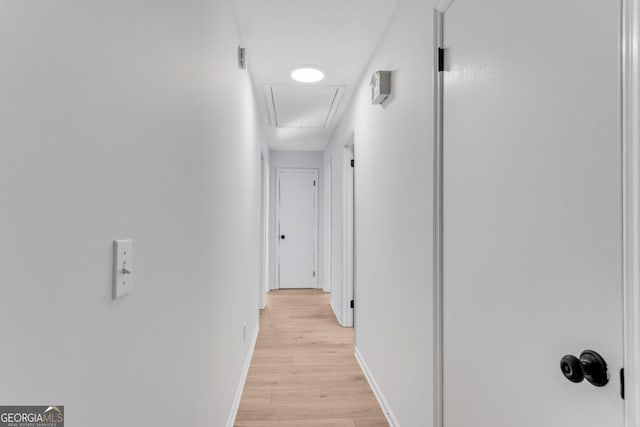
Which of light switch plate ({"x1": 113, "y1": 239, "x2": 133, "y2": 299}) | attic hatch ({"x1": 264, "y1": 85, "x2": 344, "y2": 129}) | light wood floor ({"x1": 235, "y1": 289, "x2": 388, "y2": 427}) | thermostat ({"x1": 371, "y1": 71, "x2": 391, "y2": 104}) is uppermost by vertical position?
attic hatch ({"x1": 264, "y1": 85, "x2": 344, "y2": 129})

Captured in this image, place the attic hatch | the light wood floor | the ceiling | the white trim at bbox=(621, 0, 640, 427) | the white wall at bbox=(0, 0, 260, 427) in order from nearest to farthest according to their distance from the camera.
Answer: the white wall at bbox=(0, 0, 260, 427) → the white trim at bbox=(621, 0, 640, 427) → the ceiling → the light wood floor → the attic hatch

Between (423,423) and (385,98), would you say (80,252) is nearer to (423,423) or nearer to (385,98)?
(423,423)

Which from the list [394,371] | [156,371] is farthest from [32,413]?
[394,371]

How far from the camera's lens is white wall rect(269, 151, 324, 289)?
Result: 20.7 feet

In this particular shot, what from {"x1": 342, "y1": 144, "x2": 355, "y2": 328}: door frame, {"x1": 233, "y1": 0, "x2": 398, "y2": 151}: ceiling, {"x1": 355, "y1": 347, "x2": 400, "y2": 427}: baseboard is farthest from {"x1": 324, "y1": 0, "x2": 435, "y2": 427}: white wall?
{"x1": 342, "y1": 144, "x2": 355, "y2": 328}: door frame

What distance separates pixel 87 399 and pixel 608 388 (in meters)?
0.97

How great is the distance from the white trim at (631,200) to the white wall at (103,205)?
0.96 m

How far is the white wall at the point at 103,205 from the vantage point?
1.68 feet

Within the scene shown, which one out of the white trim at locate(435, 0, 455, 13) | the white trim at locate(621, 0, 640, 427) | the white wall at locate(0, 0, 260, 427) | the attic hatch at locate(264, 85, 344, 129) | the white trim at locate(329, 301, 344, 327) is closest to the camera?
the white wall at locate(0, 0, 260, 427)

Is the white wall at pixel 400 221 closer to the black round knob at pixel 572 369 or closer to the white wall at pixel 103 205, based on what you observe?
the black round knob at pixel 572 369

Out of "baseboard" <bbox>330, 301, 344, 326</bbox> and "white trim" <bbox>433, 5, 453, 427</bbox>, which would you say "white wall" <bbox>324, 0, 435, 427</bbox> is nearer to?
"white trim" <bbox>433, 5, 453, 427</bbox>

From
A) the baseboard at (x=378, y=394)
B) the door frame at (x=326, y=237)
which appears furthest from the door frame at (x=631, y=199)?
the door frame at (x=326, y=237)

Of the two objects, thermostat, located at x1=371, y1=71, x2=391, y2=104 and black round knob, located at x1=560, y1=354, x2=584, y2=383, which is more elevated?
thermostat, located at x1=371, y1=71, x2=391, y2=104

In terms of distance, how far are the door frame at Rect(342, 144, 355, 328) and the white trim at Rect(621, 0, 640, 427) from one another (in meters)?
3.24
